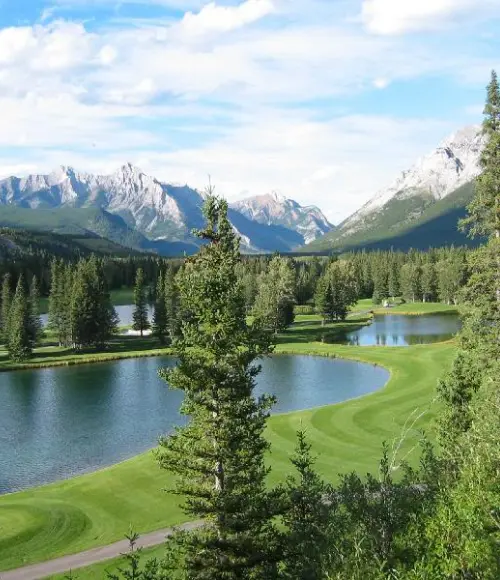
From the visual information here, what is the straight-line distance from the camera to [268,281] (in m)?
147

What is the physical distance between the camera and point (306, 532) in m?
20.1

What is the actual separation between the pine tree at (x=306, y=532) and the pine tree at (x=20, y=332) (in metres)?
92.5

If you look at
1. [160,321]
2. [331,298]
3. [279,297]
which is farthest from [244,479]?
[331,298]

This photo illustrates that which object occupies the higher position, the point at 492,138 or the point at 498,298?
the point at 492,138

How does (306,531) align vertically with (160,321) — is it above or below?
below

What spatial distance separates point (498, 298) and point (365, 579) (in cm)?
2270

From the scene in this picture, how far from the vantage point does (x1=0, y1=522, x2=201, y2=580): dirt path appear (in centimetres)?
3022

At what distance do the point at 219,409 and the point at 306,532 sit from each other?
5450 millimetres

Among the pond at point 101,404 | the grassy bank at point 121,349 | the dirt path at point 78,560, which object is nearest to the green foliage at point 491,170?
the dirt path at point 78,560

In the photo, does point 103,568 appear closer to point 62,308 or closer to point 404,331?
point 62,308

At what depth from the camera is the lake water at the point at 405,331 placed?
398 ft

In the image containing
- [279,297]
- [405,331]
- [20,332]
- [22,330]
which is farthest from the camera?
[405,331]

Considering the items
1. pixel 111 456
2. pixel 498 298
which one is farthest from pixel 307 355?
pixel 498 298

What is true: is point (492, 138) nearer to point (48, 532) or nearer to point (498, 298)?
point (498, 298)
